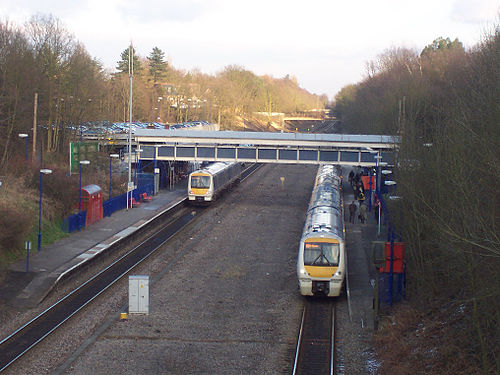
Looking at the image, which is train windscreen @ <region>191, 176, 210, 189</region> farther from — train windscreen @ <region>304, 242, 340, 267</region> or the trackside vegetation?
train windscreen @ <region>304, 242, 340, 267</region>

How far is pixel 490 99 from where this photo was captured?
13461 mm

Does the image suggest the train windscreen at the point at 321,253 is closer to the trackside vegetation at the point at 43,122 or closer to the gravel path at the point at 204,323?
the gravel path at the point at 204,323

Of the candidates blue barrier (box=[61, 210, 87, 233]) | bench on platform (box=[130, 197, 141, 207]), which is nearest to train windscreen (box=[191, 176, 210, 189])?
bench on platform (box=[130, 197, 141, 207])

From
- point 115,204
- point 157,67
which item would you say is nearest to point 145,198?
point 115,204

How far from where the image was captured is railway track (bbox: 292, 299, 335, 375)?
1413 centimetres

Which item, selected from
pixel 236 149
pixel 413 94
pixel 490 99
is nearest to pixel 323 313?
pixel 490 99

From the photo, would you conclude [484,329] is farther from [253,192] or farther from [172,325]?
[253,192]

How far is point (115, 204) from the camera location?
113 feet

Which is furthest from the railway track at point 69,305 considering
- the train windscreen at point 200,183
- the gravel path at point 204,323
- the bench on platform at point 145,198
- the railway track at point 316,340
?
the bench on platform at point 145,198

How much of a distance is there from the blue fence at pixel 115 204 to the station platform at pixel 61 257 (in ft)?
1.10

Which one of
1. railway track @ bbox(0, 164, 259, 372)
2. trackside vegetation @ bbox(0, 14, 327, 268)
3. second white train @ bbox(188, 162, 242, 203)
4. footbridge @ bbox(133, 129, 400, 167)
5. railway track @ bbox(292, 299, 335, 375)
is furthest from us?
footbridge @ bbox(133, 129, 400, 167)

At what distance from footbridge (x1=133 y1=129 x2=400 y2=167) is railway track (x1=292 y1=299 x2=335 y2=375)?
21.9 meters

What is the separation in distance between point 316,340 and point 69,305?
786 centimetres

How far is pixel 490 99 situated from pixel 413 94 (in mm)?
31425
